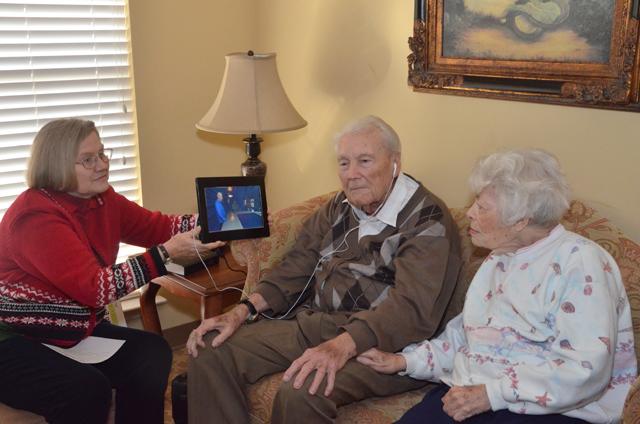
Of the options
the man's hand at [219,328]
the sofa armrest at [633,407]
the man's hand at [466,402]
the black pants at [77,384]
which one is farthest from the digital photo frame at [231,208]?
the sofa armrest at [633,407]

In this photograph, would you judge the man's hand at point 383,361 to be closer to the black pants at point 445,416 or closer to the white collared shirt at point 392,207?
the black pants at point 445,416

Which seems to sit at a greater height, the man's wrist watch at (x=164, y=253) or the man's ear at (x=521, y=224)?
the man's ear at (x=521, y=224)

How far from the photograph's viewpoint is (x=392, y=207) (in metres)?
2.12

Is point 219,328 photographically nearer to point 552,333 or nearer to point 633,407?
point 552,333

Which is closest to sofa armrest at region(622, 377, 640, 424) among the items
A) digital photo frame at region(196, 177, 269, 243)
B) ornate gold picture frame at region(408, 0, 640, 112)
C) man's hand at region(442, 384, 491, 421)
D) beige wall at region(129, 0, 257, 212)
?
man's hand at region(442, 384, 491, 421)

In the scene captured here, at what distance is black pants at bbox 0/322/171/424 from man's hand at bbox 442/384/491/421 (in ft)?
3.37

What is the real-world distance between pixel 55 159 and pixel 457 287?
4.39 feet

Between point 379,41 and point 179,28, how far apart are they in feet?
Result: 3.19

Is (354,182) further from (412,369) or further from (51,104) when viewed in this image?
(51,104)

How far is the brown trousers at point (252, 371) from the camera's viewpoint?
1.89 meters

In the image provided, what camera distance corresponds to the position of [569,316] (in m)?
1.58

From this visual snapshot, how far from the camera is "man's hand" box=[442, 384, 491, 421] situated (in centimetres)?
164

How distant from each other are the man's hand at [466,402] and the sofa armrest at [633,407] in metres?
0.33

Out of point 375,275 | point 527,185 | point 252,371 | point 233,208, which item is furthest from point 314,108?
point 527,185
